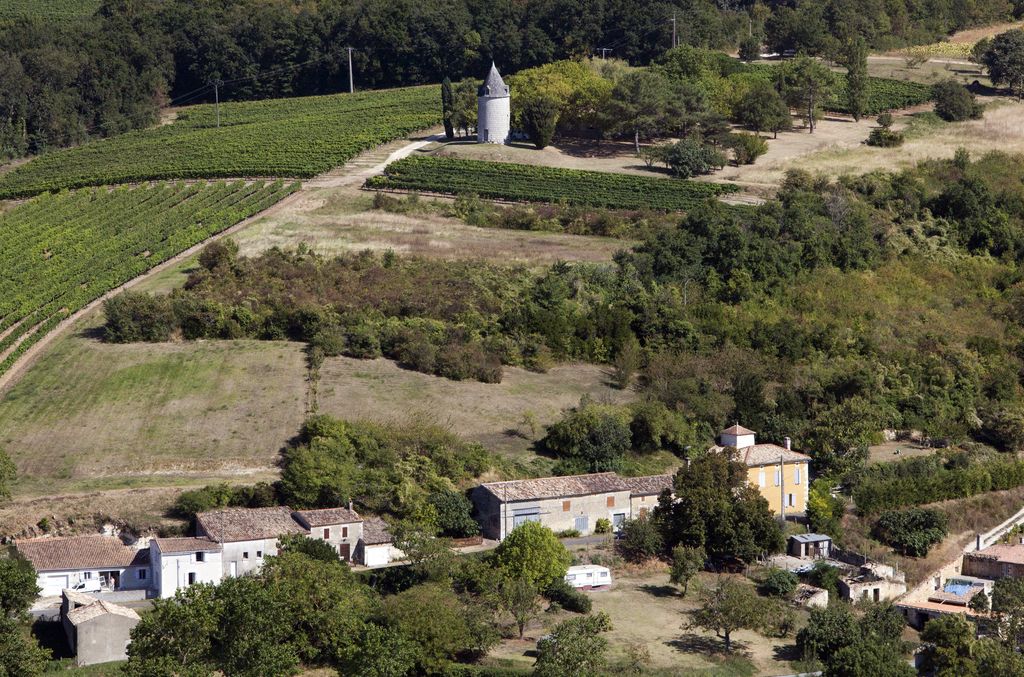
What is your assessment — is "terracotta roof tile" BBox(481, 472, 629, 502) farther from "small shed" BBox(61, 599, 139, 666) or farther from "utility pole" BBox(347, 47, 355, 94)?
"utility pole" BBox(347, 47, 355, 94)

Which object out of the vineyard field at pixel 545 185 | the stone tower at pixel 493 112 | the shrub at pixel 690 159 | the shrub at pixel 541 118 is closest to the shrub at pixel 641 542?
the vineyard field at pixel 545 185

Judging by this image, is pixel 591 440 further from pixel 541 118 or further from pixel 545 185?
pixel 541 118

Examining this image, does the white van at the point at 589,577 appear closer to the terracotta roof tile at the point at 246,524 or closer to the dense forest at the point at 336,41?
the terracotta roof tile at the point at 246,524

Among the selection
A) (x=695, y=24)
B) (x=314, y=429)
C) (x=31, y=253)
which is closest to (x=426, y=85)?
(x=695, y=24)

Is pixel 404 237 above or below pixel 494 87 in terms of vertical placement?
below

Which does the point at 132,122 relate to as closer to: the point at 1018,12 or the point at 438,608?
the point at 1018,12

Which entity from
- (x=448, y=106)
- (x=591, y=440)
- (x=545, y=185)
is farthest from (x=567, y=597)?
(x=448, y=106)
